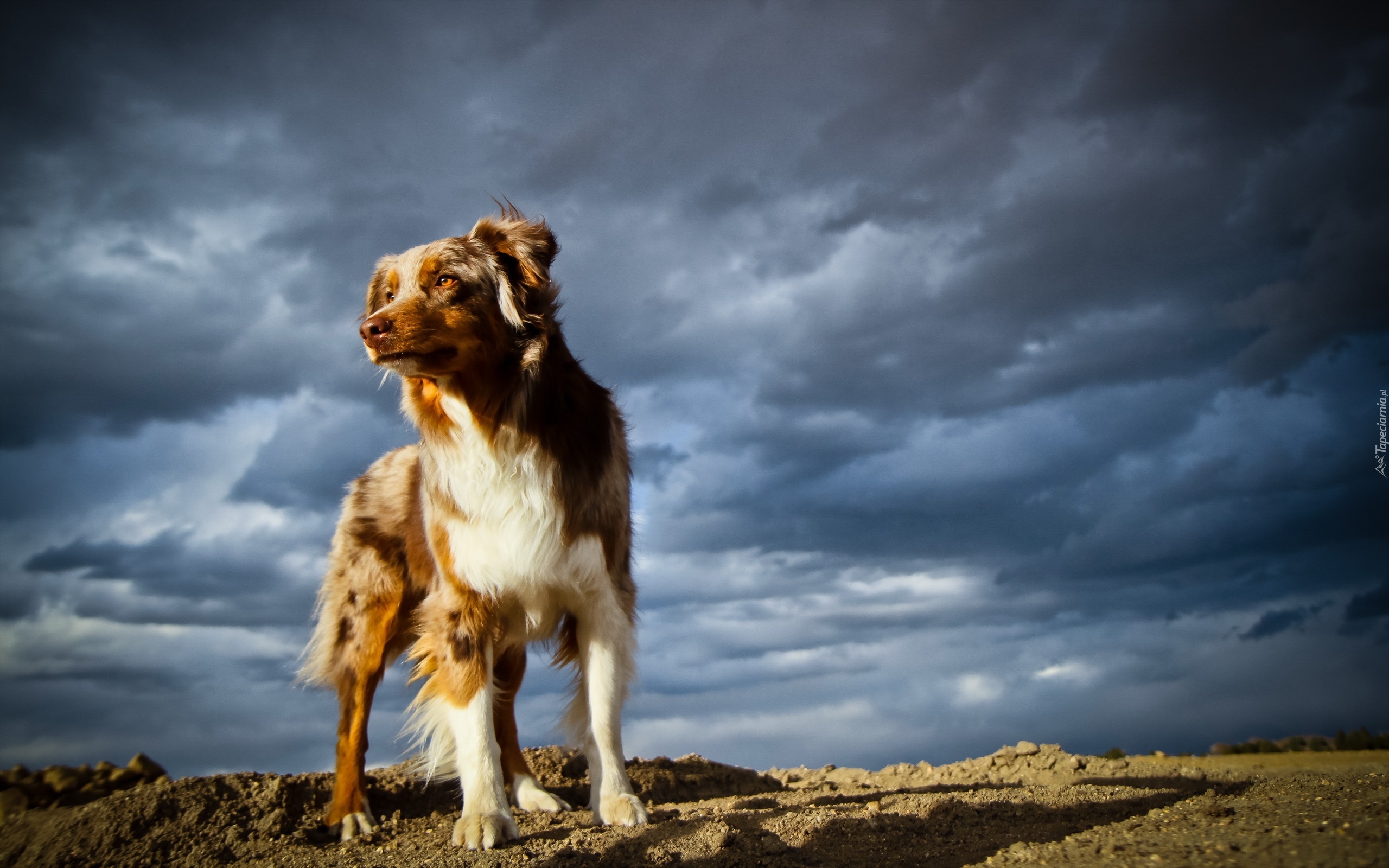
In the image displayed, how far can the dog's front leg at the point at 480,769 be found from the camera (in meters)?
4.98

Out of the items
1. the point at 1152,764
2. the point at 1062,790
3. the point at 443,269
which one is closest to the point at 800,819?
the point at 1062,790

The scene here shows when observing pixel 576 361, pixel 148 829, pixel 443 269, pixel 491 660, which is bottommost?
pixel 148 829

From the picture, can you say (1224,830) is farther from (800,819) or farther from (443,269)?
(443,269)

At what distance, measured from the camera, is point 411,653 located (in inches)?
229

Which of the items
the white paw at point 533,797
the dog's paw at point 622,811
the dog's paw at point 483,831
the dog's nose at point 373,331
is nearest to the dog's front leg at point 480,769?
the dog's paw at point 483,831

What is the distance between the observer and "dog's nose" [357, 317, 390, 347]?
483cm

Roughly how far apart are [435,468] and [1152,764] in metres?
7.50

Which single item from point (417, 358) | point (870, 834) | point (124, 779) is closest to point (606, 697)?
point (870, 834)

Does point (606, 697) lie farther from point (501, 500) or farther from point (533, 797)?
point (533, 797)

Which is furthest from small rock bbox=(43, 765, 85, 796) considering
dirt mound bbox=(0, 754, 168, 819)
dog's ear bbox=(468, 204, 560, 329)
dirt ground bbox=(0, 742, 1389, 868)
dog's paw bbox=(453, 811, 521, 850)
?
dog's ear bbox=(468, 204, 560, 329)

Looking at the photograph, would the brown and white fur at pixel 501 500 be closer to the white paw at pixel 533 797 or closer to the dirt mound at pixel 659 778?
the white paw at pixel 533 797

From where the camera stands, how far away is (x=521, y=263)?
5.46 m

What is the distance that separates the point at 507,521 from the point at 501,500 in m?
0.13

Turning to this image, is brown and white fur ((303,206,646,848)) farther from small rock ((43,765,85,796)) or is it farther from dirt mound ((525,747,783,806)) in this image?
small rock ((43,765,85,796))
